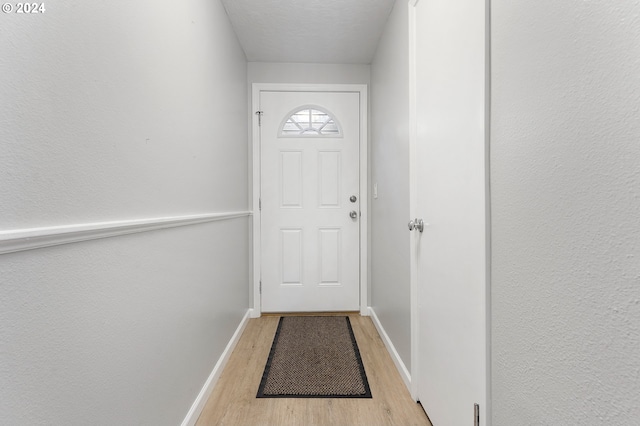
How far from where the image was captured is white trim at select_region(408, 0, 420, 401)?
153 centimetres

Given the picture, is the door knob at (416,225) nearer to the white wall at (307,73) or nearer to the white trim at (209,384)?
the white trim at (209,384)

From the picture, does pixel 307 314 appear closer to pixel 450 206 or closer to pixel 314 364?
pixel 314 364

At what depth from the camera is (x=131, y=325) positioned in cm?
92

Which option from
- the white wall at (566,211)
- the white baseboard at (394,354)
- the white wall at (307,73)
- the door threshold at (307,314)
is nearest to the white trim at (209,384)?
the door threshold at (307,314)

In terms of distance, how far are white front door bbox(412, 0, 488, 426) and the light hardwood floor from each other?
0.47ft

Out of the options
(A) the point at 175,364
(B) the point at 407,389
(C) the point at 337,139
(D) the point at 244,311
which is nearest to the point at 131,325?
(A) the point at 175,364

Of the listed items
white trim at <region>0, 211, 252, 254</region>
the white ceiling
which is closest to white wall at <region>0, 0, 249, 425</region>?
white trim at <region>0, 211, 252, 254</region>

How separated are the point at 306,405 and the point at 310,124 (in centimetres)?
213

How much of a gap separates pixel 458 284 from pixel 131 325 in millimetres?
1073

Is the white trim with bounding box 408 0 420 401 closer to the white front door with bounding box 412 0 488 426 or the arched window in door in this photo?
the white front door with bounding box 412 0 488 426

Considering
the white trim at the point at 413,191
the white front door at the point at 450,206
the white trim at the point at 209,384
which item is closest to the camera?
the white front door at the point at 450,206

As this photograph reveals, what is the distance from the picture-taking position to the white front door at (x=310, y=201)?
272cm

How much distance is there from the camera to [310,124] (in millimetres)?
2752

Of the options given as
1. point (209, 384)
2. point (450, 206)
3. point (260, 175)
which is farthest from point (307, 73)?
point (209, 384)
